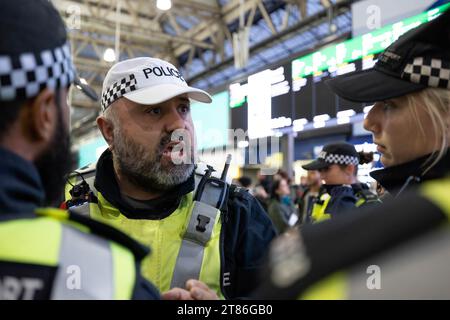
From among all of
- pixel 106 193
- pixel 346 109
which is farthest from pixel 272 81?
pixel 106 193

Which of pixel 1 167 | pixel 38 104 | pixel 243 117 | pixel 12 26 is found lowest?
pixel 1 167

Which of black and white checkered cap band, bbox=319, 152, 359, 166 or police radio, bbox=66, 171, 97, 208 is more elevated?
black and white checkered cap band, bbox=319, 152, 359, 166

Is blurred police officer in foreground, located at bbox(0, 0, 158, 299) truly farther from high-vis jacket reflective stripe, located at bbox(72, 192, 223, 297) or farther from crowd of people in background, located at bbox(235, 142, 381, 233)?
crowd of people in background, located at bbox(235, 142, 381, 233)

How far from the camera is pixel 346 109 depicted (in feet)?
10.7

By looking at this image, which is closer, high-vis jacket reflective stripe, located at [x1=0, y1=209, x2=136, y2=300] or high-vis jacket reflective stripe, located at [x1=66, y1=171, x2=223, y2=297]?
high-vis jacket reflective stripe, located at [x1=0, y1=209, x2=136, y2=300]

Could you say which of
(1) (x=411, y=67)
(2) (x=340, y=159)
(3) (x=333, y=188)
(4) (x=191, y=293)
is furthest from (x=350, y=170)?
(4) (x=191, y=293)

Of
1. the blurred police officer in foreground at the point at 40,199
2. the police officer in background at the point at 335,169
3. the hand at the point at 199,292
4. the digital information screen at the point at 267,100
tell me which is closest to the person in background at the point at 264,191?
the digital information screen at the point at 267,100

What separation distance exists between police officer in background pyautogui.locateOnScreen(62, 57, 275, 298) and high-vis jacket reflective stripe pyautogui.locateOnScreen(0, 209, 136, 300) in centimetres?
65

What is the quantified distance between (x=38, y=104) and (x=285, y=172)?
486 cm

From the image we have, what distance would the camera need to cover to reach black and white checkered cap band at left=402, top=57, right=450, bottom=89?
866mm

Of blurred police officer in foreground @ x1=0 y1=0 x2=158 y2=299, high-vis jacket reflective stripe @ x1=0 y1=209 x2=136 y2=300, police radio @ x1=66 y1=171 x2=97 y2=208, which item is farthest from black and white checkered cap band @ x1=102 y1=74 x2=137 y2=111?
high-vis jacket reflective stripe @ x1=0 y1=209 x2=136 y2=300

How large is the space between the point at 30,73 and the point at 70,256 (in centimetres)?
31

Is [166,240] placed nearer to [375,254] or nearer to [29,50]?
[29,50]
